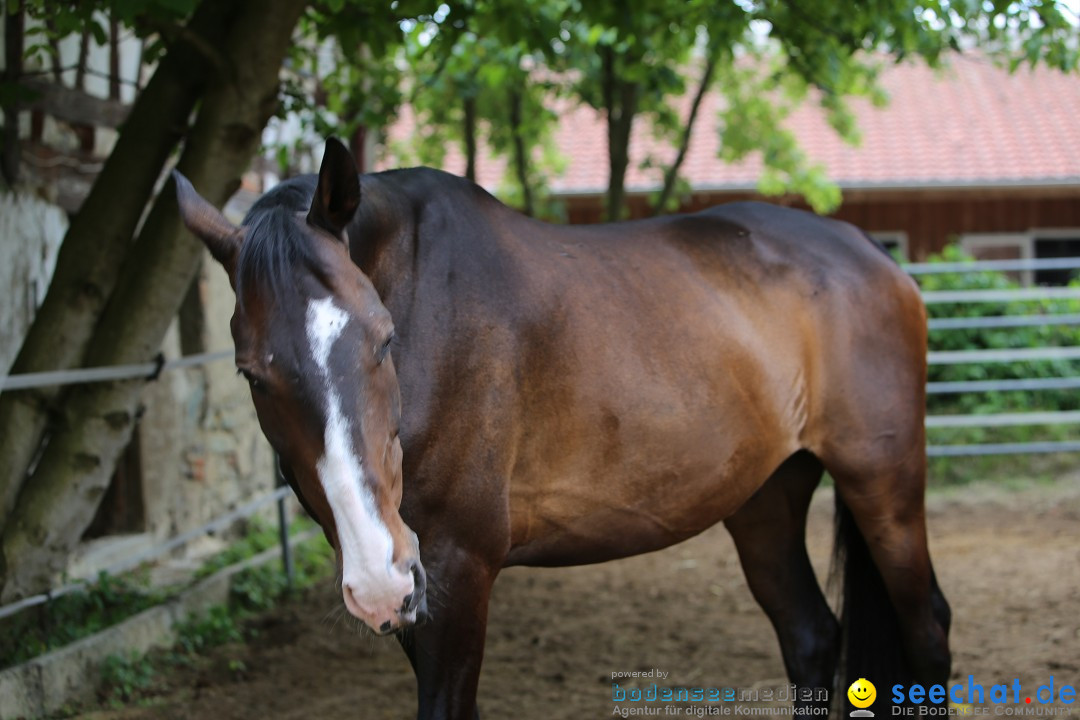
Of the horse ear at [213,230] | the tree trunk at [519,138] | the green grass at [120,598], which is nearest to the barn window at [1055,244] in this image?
the tree trunk at [519,138]

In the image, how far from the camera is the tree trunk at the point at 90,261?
13.8ft

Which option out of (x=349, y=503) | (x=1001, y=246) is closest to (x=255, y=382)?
(x=349, y=503)

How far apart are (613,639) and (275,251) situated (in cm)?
339

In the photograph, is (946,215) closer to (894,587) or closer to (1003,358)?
(1003,358)

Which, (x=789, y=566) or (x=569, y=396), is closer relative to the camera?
(x=569, y=396)

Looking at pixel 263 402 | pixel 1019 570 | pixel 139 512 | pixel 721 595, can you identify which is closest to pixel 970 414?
pixel 1019 570

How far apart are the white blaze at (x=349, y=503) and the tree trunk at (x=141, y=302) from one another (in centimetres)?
233

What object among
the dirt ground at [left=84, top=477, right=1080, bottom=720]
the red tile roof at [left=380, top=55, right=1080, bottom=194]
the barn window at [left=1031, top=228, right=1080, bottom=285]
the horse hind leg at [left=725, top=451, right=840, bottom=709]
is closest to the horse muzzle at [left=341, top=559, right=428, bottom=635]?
the dirt ground at [left=84, top=477, right=1080, bottom=720]

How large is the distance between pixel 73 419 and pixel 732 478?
8.74ft

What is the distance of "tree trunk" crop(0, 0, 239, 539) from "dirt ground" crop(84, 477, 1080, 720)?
1.14 metres

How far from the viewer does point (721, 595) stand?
5957 millimetres

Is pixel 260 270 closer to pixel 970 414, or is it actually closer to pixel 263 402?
pixel 263 402

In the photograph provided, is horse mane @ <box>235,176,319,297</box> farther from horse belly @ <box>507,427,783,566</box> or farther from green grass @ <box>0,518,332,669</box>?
green grass @ <box>0,518,332,669</box>

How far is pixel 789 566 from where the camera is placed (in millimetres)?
3750
